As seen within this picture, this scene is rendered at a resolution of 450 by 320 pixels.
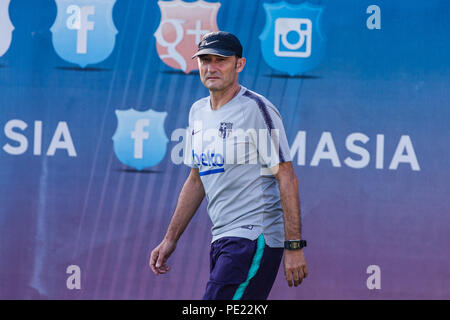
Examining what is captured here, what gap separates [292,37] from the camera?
418 cm

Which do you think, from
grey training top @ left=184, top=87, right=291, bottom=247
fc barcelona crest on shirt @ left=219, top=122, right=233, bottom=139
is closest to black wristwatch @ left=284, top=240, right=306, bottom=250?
grey training top @ left=184, top=87, right=291, bottom=247

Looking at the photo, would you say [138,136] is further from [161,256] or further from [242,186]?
[242,186]

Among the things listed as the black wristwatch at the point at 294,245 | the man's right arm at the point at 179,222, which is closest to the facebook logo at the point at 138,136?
the man's right arm at the point at 179,222

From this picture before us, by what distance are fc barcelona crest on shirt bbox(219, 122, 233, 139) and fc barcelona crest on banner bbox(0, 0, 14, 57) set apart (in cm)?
197

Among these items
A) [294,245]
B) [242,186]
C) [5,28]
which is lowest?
[294,245]

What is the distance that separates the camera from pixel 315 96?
4188 millimetres

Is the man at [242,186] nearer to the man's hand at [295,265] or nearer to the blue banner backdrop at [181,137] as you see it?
the man's hand at [295,265]

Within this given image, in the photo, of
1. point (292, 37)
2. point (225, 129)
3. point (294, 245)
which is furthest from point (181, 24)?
point (294, 245)

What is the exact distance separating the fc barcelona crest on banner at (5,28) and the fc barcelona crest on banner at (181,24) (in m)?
0.97

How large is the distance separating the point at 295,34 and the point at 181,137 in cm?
103

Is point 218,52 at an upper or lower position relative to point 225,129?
upper

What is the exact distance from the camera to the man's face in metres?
2.90

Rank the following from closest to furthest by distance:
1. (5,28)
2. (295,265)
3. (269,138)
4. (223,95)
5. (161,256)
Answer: (295,265) < (269,138) < (223,95) < (161,256) < (5,28)
